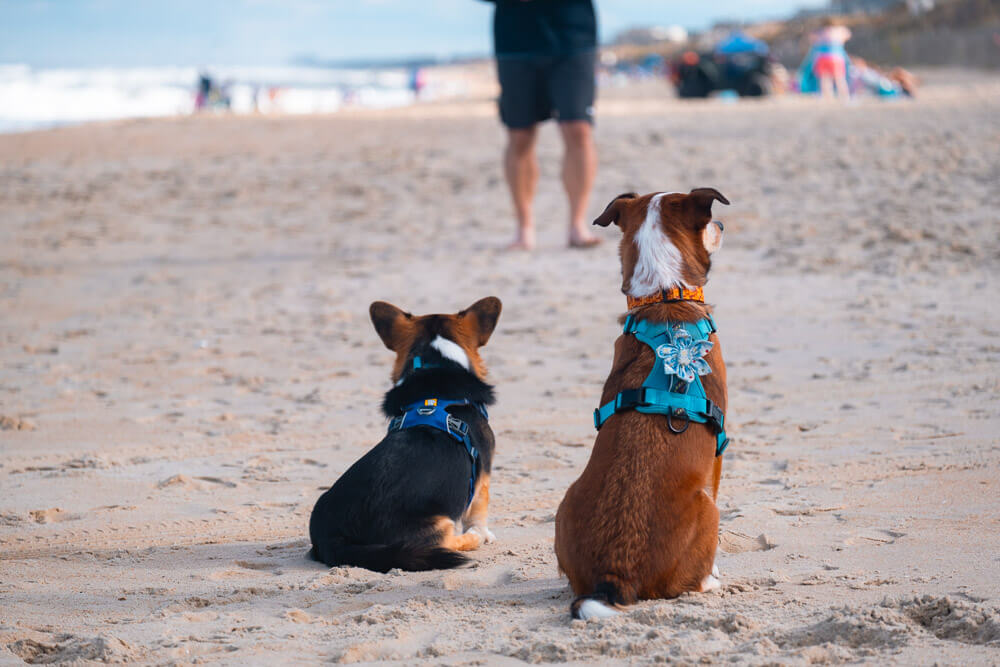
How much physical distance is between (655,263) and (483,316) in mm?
1147

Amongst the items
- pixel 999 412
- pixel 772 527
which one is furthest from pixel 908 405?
pixel 772 527

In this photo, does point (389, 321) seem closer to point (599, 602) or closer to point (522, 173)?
point (599, 602)

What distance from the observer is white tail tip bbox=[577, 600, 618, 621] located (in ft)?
9.25

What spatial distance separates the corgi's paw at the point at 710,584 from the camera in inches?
119

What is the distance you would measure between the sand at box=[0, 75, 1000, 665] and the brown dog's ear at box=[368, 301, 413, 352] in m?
0.77

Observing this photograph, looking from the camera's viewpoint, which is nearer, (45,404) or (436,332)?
(436,332)

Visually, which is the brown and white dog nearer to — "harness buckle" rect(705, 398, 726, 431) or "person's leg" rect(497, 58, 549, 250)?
"harness buckle" rect(705, 398, 726, 431)

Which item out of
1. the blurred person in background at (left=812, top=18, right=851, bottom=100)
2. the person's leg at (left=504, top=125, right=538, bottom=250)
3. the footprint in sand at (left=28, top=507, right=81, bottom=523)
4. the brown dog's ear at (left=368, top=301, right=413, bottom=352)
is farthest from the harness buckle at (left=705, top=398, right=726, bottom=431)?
the blurred person in background at (left=812, top=18, right=851, bottom=100)

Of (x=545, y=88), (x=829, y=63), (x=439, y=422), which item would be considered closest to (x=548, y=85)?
(x=545, y=88)

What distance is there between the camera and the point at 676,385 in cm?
306

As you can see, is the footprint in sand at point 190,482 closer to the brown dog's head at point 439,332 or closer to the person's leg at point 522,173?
the brown dog's head at point 439,332

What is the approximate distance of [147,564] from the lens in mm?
3668

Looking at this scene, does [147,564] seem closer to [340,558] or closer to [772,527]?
[340,558]

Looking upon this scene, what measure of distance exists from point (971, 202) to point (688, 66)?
20.3m
